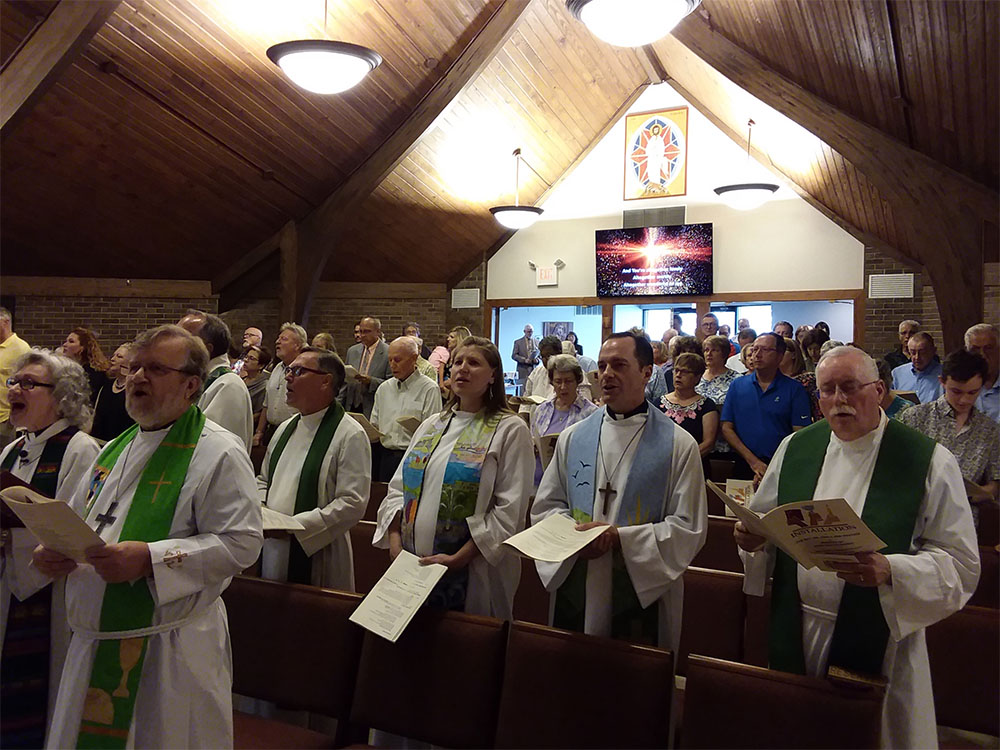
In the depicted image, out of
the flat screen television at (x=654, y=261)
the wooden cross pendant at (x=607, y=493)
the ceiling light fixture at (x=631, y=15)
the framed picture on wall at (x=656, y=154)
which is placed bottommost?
the wooden cross pendant at (x=607, y=493)

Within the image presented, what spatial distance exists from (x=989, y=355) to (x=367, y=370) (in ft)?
15.0

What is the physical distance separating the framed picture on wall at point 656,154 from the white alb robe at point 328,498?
28.2 ft

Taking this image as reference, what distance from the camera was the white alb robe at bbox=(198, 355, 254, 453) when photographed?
3.74 m

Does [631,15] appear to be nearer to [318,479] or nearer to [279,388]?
[279,388]

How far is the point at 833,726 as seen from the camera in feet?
6.24

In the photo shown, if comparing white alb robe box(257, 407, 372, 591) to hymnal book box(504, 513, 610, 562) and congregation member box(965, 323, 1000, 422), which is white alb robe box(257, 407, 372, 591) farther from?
congregation member box(965, 323, 1000, 422)

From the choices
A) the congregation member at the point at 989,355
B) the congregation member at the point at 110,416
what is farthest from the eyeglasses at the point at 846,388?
the congregation member at the point at 110,416

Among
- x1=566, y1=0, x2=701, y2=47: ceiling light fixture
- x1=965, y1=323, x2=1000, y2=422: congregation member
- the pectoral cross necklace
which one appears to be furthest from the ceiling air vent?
the pectoral cross necklace

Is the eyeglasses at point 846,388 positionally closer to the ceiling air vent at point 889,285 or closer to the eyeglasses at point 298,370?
the eyeglasses at point 298,370

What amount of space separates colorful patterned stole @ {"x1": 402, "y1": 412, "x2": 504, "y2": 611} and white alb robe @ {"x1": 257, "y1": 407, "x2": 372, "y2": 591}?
0.24 meters

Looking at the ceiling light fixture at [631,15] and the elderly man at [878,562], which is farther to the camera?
the ceiling light fixture at [631,15]

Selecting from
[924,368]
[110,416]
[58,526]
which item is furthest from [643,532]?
[924,368]

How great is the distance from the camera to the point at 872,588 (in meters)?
2.11

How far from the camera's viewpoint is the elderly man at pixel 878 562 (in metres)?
1.98
